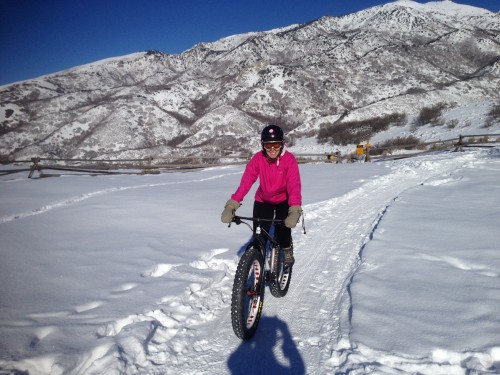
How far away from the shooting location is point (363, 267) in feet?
14.7

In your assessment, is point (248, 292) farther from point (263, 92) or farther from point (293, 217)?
point (263, 92)

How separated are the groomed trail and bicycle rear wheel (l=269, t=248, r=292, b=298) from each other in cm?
12

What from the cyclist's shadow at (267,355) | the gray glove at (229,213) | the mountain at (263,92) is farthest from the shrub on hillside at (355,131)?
the cyclist's shadow at (267,355)

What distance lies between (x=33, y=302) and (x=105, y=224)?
3.61 metres

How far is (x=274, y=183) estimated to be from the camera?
3686 mm

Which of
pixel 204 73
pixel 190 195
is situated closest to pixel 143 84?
pixel 204 73

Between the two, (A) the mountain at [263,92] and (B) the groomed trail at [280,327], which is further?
(A) the mountain at [263,92]

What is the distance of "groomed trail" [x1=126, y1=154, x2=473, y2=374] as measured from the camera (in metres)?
2.71

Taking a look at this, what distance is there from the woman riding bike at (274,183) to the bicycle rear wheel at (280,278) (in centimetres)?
9

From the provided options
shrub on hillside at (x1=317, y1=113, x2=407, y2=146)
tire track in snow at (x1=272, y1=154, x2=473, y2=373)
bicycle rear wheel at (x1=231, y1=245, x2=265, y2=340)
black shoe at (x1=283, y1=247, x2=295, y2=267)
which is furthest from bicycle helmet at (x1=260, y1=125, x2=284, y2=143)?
shrub on hillside at (x1=317, y1=113, x2=407, y2=146)

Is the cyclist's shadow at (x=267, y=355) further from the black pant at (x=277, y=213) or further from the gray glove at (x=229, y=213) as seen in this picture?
the gray glove at (x=229, y=213)

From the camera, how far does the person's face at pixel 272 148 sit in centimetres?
341

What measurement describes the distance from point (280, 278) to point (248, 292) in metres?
0.96

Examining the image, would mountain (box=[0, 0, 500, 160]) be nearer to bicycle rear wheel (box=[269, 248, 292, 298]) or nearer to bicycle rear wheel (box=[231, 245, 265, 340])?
bicycle rear wheel (box=[269, 248, 292, 298])
